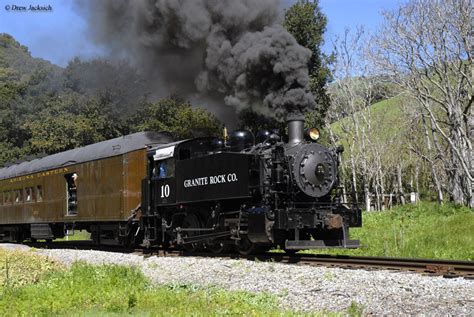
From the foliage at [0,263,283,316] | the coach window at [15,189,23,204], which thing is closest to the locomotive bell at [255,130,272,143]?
the foliage at [0,263,283,316]

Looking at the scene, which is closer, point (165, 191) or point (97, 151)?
point (165, 191)

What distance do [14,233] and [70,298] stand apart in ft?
55.0

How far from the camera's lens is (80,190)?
59.1ft

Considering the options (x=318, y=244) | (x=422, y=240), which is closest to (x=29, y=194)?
(x=318, y=244)

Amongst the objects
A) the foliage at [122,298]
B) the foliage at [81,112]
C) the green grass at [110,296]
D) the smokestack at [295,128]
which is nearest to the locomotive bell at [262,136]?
the smokestack at [295,128]

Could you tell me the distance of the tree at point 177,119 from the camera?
28984mm

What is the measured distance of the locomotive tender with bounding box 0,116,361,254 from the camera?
11.5 metres

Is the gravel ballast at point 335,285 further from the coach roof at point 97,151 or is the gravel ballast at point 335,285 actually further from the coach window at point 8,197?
the coach window at point 8,197

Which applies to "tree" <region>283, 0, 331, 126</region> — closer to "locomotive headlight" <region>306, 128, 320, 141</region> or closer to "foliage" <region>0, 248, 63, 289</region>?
"locomotive headlight" <region>306, 128, 320, 141</region>

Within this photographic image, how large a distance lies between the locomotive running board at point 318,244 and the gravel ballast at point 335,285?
31.0 inches

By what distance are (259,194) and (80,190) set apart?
8.45 m

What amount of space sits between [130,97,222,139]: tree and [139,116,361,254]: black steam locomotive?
1273 centimetres

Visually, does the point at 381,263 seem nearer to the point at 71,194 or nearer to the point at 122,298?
the point at 122,298

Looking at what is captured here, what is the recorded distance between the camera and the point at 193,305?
739cm
